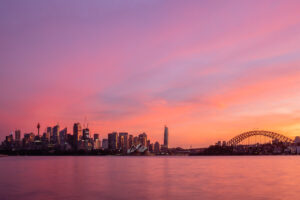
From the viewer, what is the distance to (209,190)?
139ft

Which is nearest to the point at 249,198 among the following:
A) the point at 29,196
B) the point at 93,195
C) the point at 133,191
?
the point at 133,191

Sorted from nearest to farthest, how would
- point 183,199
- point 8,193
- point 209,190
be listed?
1. point 183,199
2. point 8,193
3. point 209,190

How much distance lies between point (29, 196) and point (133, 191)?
39.3ft

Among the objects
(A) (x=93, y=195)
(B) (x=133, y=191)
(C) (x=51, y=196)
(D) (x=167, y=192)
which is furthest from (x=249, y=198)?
(C) (x=51, y=196)

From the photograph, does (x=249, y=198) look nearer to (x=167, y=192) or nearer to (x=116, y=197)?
(x=167, y=192)

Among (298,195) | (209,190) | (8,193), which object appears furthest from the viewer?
(209,190)

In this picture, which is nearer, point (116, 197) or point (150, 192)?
point (116, 197)

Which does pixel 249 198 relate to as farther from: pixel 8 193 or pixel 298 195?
pixel 8 193

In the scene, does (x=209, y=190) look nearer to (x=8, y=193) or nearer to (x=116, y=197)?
(x=116, y=197)

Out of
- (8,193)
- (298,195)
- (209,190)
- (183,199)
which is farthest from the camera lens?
(209,190)

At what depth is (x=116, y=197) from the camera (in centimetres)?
3622

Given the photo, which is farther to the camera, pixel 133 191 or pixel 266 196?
pixel 133 191

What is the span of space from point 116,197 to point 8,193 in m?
13.4

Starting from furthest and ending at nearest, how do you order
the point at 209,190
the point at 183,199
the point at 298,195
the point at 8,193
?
1. the point at 209,190
2. the point at 8,193
3. the point at 298,195
4. the point at 183,199
